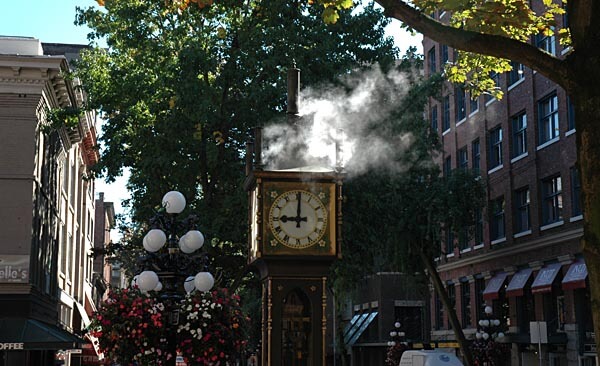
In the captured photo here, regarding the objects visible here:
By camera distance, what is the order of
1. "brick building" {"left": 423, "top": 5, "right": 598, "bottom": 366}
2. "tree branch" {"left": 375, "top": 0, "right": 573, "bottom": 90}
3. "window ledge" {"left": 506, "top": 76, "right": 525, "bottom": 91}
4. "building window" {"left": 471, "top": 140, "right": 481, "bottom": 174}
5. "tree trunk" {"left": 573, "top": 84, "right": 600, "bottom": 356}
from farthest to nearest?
"building window" {"left": 471, "top": 140, "right": 481, "bottom": 174} → "window ledge" {"left": 506, "top": 76, "right": 525, "bottom": 91} → "brick building" {"left": 423, "top": 5, "right": 598, "bottom": 366} → "tree branch" {"left": 375, "top": 0, "right": 573, "bottom": 90} → "tree trunk" {"left": 573, "top": 84, "right": 600, "bottom": 356}

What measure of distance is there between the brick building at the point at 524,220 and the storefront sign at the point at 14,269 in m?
14.0

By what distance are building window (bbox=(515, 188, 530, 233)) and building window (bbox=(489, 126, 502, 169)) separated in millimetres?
2279

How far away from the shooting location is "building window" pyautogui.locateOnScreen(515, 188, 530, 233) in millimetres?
36250

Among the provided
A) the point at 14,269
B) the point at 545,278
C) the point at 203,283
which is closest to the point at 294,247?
the point at 203,283

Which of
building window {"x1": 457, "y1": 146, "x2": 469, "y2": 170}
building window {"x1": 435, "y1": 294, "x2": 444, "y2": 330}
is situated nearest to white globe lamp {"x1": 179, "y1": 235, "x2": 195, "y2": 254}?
building window {"x1": 457, "y1": 146, "x2": 469, "y2": 170}

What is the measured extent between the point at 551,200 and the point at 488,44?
85.8ft

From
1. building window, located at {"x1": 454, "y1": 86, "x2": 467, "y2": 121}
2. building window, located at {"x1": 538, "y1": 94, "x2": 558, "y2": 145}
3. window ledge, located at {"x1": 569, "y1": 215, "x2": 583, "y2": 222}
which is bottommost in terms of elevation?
window ledge, located at {"x1": 569, "y1": 215, "x2": 583, "y2": 222}

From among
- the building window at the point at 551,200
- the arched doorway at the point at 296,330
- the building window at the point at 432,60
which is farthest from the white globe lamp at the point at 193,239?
the building window at the point at 432,60

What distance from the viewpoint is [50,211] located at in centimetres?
3130

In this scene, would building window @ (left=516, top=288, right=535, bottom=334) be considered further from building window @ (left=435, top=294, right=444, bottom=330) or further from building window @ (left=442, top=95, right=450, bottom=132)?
building window @ (left=442, top=95, right=450, bottom=132)

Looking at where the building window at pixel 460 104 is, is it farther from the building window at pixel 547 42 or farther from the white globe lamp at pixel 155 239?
the white globe lamp at pixel 155 239

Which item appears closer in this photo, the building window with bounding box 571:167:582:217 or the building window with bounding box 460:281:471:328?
the building window with bounding box 571:167:582:217

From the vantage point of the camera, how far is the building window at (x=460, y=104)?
4246 centimetres

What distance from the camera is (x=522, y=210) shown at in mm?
36719
